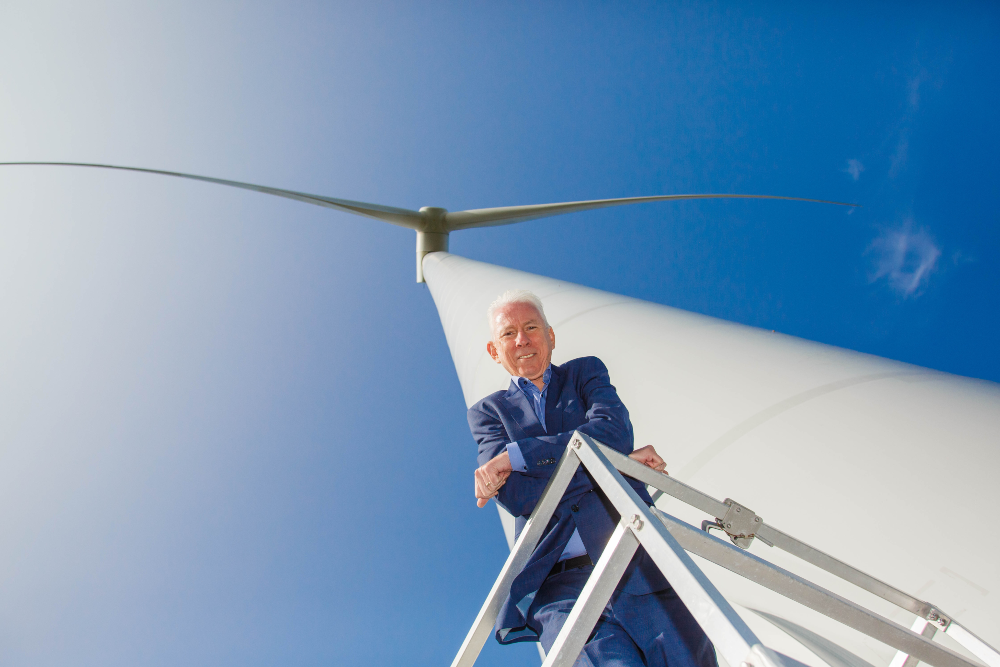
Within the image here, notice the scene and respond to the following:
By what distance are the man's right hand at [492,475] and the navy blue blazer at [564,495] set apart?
0.17ft

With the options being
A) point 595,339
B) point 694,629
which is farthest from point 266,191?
point 694,629

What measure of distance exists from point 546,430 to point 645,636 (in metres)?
1.06

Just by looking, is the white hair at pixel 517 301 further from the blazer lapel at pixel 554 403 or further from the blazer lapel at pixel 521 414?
the blazer lapel at pixel 521 414

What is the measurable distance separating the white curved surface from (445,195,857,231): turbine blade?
8185 mm

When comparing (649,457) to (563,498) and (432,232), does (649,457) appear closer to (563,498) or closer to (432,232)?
(563,498)

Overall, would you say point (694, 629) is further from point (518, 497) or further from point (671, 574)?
point (671, 574)

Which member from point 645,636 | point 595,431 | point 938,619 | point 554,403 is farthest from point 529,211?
point 938,619

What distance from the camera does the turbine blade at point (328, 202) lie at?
8398mm

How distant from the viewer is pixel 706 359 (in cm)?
272

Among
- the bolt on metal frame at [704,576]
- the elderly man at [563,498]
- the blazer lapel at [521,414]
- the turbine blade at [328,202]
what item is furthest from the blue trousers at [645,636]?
the turbine blade at [328,202]

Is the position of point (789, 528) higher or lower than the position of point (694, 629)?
higher

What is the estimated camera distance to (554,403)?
3014mm

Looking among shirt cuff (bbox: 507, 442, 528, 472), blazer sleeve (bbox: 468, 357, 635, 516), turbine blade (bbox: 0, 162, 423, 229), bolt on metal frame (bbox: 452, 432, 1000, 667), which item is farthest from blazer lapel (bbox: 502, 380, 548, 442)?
turbine blade (bbox: 0, 162, 423, 229)

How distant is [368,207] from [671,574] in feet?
35.6
